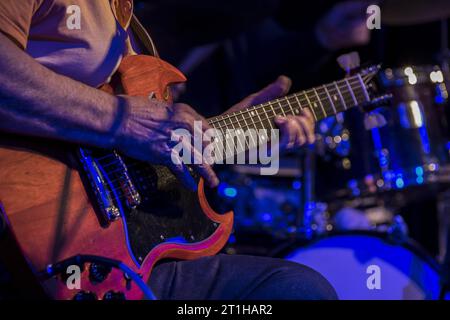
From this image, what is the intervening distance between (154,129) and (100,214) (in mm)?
258

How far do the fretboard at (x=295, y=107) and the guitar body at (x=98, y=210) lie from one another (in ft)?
0.73

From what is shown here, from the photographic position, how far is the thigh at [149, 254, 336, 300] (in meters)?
1.37

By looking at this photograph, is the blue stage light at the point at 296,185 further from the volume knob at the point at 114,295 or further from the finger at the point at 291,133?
the volume knob at the point at 114,295

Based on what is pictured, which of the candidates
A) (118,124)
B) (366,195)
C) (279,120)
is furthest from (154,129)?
(366,195)

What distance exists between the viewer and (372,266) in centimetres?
222

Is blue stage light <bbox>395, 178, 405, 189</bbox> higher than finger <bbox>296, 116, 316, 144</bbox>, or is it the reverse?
finger <bbox>296, 116, 316, 144</bbox>

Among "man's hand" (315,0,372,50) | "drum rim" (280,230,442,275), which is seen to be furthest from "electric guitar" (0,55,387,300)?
"man's hand" (315,0,372,50)

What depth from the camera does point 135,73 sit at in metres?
1.54

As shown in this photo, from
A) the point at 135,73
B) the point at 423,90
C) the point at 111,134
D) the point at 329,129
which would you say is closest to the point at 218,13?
the point at 329,129

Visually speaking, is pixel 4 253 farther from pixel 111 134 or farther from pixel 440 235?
pixel 440 235

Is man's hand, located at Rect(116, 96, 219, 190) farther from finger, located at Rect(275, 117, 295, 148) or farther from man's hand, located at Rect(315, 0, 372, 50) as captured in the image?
man's hand, located at Rect(315, 0, 372, 50)

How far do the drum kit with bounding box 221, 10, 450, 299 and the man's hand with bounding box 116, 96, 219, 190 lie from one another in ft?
2.83

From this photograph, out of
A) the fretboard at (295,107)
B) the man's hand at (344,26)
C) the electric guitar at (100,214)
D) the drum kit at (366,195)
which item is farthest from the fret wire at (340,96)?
the man's hand at (344,26)

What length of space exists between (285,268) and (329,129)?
172cm
